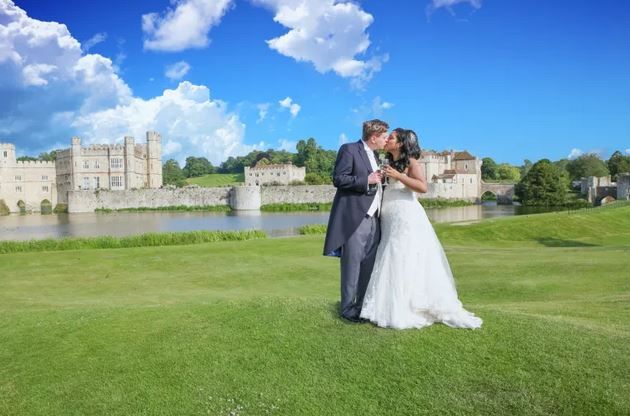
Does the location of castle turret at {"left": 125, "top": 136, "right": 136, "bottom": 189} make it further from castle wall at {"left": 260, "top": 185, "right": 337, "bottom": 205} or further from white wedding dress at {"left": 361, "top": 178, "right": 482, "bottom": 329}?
white wedding dress at {"left": 361, "top": 178, "right": 482, "bottom": 329}

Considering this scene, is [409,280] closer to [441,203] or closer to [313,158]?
[441,203]

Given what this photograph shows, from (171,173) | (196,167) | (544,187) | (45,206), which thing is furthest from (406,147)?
(196,167)

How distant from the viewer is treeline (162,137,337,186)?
127438mm

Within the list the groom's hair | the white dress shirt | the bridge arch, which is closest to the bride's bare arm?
the white dress shirt

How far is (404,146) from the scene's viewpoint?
6.21 meters

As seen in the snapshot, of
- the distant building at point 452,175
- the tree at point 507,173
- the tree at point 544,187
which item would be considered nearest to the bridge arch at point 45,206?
the distant building at point 452,175

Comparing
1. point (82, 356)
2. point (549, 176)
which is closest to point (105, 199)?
point (549, 176)

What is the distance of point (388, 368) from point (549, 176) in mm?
82754

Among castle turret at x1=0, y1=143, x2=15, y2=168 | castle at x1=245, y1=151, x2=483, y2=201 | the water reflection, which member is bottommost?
the water reflection

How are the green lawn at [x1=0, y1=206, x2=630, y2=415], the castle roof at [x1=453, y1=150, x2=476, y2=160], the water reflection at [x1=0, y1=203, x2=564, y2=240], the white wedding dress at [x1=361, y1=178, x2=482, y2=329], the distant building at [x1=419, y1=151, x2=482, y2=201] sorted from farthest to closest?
the castle roof at [x1=453, y1=150, x2=476, y2=160]
the distant building at [x1=419, y1=151, x2=482, y2=201]
the water reflection at [x1=0, y1=203, x2=564, y2=240]
the white wedding dress at [x1=361, y1=178, x2=482, y2=329]
the green lawn at [x1=0, y1=206, x2=630, y2=415]

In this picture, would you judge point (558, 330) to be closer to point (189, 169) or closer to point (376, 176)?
point (376, 176)

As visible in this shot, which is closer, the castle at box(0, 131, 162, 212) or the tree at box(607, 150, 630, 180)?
the castle at box(0, 131, 162, 212)

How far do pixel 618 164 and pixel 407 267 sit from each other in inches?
4906

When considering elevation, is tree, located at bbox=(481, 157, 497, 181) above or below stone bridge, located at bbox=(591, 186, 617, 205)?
above
